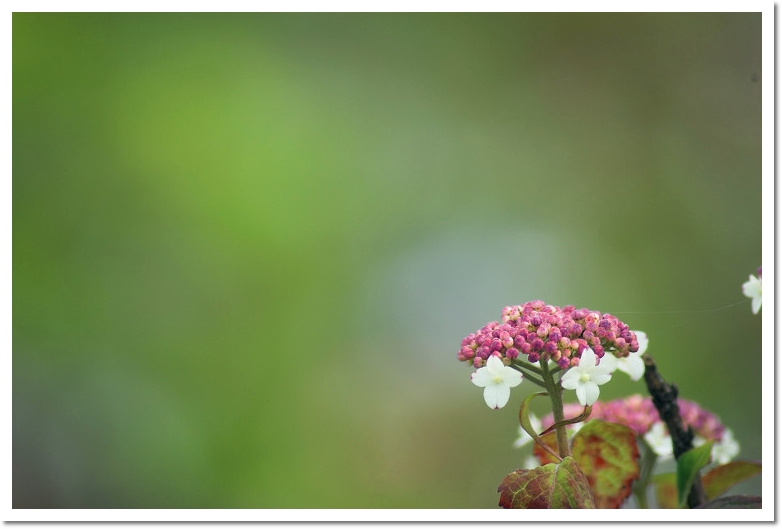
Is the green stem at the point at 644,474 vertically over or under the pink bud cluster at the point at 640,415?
under

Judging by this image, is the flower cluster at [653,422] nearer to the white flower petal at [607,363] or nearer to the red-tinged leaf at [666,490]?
the red-tinged leaf at [666,490]

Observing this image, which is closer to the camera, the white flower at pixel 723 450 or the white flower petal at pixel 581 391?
the white flower petal at pixel 581 391

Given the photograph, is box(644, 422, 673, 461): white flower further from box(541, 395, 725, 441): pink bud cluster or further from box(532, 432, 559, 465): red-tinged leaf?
box(532, 432, 559, 465): red-tinged leaf

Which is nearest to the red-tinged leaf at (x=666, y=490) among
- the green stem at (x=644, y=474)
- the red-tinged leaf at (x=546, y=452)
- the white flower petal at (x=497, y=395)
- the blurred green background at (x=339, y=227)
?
the green stem at (x=644, y=474)

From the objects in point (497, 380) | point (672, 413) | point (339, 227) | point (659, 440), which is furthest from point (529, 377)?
point (339, 227)

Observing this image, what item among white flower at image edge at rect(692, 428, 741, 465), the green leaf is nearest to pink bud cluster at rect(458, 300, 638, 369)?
the green leaf

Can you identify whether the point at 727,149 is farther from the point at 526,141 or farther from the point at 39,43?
the point at 39,43

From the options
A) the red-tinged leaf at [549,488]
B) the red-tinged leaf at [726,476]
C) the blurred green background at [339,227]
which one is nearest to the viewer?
the red-tinged leaf at [549,488]

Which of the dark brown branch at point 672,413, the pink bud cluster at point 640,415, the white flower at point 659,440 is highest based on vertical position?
the dark brown branch at point 672,413
